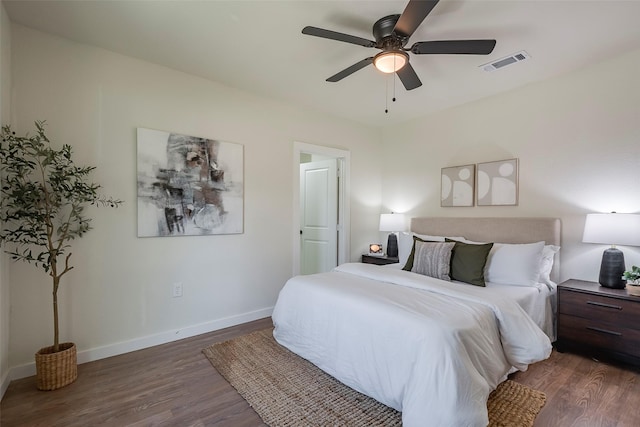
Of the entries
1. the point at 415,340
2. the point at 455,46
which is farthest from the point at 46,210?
the point at 455,46

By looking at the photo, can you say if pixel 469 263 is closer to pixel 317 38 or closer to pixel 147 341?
pixel 317 38

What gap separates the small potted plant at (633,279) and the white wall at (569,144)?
0.70ft

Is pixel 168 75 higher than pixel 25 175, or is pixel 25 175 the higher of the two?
pixel 168 75

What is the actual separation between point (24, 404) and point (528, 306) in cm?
366

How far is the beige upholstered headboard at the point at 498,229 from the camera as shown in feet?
9.71

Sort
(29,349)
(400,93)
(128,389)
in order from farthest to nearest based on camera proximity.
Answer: (400,93), (29,349), (128,389)

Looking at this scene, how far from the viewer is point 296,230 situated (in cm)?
381

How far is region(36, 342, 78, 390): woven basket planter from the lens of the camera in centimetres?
205

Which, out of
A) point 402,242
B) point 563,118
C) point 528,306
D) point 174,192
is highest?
point 563,118

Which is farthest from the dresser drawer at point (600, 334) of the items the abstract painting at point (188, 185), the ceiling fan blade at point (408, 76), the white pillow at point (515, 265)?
the abstract painting at point (188, 185)

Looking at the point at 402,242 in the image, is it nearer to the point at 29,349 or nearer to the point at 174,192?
the point at 174,192

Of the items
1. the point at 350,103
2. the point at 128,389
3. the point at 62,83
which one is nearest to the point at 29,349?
the point at 128,389

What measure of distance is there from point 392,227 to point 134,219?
3.10 metres

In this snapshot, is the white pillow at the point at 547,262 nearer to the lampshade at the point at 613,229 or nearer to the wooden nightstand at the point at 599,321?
the wooden nightstand at the point at 599,321
